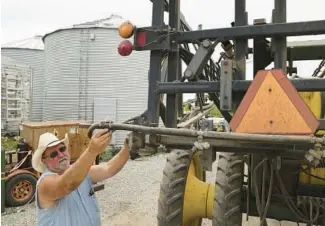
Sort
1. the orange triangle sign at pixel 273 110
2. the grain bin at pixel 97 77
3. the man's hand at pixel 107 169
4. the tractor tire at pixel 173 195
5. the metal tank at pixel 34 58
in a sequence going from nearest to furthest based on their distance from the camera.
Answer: the orange triangle sign at pixel 273 110, the man's hand at pixel 107 169, the tractor tire at pixel 173 195, the grain bin at pixel 97 77, the metal tank at pixel 34 58

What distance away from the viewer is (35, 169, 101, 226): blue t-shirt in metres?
2.86

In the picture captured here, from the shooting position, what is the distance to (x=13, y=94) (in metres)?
14.4

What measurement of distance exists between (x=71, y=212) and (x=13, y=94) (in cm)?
1267

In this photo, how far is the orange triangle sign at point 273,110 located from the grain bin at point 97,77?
15.1 metres

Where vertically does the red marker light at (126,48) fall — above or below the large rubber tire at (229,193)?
above

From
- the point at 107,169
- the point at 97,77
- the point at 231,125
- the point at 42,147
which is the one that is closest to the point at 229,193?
the point at 107,169

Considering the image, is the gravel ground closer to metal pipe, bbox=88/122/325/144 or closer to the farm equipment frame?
the farm equipment frame

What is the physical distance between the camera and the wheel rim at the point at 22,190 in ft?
27.2

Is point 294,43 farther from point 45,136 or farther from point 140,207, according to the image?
point 140,207

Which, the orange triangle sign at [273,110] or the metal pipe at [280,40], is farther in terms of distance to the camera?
the metal pipe at [280,40]

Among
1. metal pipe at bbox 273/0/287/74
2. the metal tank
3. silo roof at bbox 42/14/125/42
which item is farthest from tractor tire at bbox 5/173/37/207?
the metal tank

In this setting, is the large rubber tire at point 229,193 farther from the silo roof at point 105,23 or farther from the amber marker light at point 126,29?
the silo roof at point 105,23

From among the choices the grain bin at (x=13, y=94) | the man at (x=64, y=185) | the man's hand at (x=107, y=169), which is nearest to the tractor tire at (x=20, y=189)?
the man's hand at (x=107, y=169)

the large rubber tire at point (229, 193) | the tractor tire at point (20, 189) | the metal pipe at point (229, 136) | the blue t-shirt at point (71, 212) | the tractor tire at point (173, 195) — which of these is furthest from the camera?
the tractor tire at point (20, 189)
